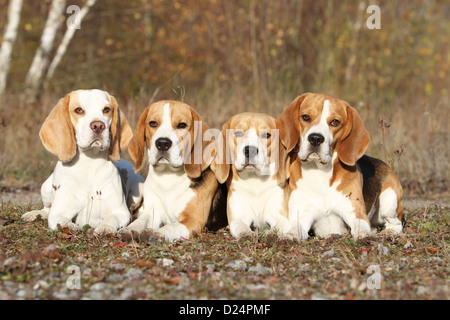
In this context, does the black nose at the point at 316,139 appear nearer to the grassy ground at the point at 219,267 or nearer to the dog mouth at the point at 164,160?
the grassy ground at the point at 219,267

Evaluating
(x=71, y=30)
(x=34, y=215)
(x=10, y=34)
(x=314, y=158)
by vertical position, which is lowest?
(x=34, y=215)

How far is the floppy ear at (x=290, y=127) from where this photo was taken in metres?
6.04

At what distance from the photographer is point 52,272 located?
4.55 metres

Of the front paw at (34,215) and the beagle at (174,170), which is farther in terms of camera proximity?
the front paw at (34,215)

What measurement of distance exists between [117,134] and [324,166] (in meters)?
2.13

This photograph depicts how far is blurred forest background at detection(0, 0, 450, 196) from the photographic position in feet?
35.4

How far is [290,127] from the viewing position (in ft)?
20.0

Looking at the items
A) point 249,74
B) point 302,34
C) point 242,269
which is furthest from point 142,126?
point 302,34

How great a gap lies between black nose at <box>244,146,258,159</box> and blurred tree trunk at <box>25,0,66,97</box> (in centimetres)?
1149

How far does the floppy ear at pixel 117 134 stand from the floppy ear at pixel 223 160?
97 cm

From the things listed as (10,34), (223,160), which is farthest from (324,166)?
(10,34)

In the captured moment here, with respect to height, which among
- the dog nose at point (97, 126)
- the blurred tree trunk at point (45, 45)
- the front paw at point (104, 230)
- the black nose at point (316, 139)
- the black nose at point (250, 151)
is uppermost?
the blurred tree trunk at point (45, 45)

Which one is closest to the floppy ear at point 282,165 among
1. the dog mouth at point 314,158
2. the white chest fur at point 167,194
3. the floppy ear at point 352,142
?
the dog mouth at point 314,158

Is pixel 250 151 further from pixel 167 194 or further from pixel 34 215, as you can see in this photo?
pixel 34 215
